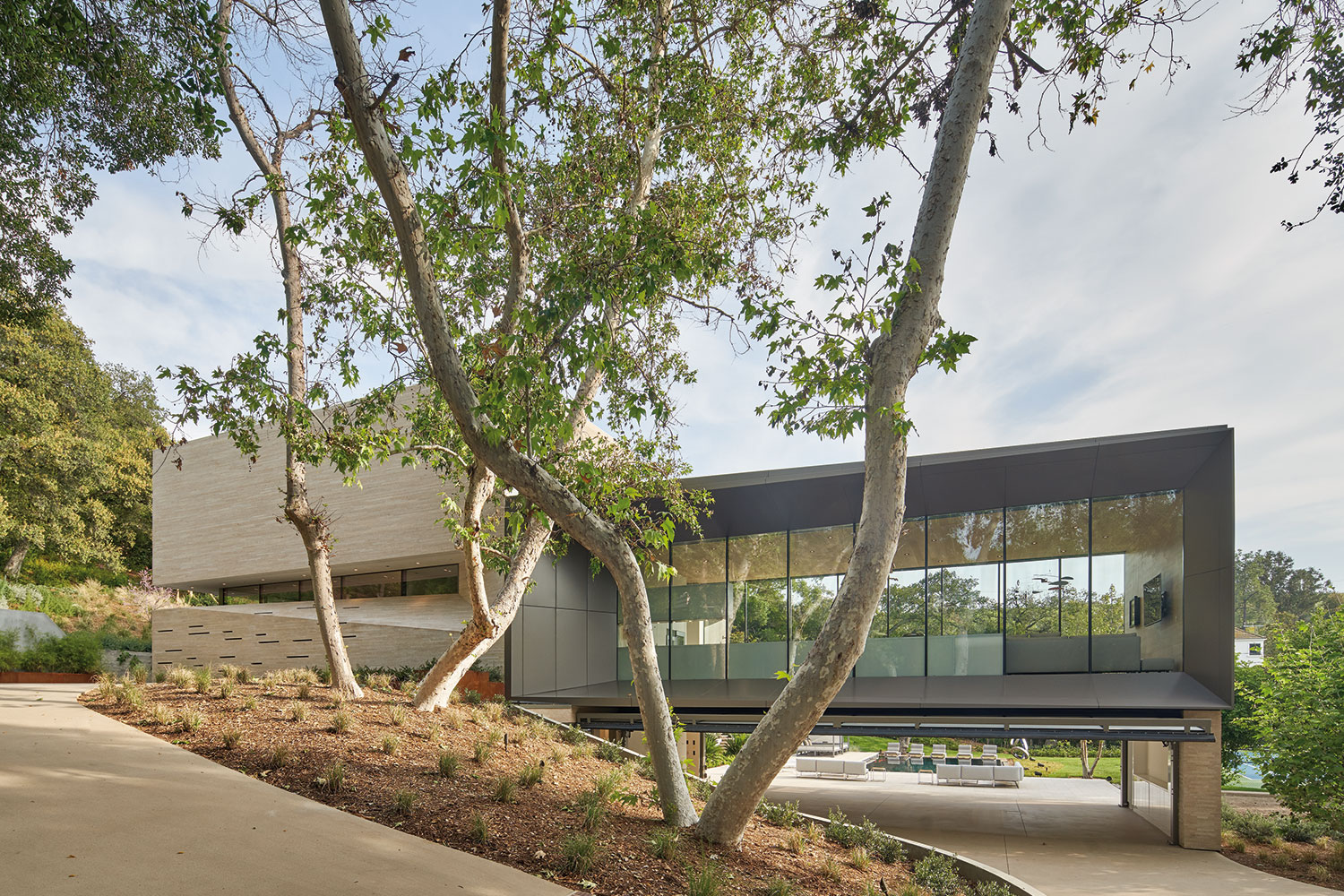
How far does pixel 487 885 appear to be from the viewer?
466 cm

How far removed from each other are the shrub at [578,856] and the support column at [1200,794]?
455 inches

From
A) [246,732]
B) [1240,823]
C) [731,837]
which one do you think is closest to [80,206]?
[246,732]

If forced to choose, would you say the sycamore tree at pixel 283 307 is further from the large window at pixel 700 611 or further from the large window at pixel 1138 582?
the large window at pixel 1138 582

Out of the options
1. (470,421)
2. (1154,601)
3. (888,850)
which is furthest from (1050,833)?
(470,421)

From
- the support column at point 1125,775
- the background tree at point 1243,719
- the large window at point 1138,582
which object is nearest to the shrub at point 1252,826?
the background tree at point 1243,719

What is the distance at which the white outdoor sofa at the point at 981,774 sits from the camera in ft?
61.4

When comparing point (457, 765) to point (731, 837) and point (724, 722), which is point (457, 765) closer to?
point (731, 837)

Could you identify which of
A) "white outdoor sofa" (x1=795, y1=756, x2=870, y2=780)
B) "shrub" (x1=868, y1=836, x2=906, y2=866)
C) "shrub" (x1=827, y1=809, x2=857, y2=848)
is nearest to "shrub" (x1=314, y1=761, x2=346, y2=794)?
"shrub" (x1=827, y1=809, x2=857, y2=848)

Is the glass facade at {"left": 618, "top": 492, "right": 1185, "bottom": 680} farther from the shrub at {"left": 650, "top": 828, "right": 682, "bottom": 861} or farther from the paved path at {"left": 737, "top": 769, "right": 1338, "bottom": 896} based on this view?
the shrub at {"left": 650, "top": 828, "right": 682, "bottom": 861}

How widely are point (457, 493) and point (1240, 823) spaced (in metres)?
16.5

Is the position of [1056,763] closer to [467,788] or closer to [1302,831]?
[1302,831]

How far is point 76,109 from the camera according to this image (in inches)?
359

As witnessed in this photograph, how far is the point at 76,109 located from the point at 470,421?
7.51 m

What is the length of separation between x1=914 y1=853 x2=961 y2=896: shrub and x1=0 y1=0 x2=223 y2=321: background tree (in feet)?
28.1
